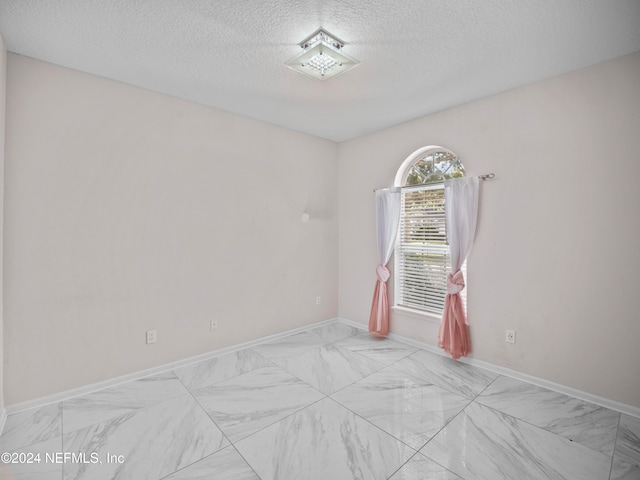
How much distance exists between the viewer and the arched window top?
3.31m

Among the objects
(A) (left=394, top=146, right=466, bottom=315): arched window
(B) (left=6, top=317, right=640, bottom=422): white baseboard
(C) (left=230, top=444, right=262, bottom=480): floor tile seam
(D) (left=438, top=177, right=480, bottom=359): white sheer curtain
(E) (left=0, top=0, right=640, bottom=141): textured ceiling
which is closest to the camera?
(C) (left=230, top=444, right=262, bottom=480): floor tile seam

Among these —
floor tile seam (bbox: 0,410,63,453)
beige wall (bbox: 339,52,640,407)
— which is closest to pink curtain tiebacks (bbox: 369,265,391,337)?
beige wall (bbox: 339,52,640,407)

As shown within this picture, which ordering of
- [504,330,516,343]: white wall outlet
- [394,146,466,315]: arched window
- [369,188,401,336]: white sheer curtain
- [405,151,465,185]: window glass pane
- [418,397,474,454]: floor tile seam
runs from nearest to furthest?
[418,397,474,454]: floor tile seam → [504,330,516,343]: white wall outlet → [405,151,465,185]: window glass pane → [394,146,466,315]: arched window → [369,188,401,336]: white sheer curtain

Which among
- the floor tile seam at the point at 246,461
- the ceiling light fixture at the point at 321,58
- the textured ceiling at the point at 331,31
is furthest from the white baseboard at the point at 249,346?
the ceiling light fixture at the point at 321,58

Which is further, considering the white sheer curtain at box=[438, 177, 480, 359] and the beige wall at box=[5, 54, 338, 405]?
the white sheer curtain at box=[438, 177, 480, 359]

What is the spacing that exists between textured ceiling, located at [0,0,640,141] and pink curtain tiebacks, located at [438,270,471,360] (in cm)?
182

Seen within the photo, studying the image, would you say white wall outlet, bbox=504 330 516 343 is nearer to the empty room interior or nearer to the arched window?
the empty room interior

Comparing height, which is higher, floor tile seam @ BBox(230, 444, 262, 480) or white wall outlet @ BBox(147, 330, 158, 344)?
white wall outlet @ BBox(147, 330, 158, 344)

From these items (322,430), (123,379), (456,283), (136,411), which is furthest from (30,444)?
(456,283)

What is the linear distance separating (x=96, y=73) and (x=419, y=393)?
12.1 ft

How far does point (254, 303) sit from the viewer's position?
3.57m

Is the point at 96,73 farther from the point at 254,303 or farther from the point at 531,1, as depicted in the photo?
the point at 531,1

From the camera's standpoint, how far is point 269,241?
145 inches

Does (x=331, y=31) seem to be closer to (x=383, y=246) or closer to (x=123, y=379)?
(x=383, y=246)
